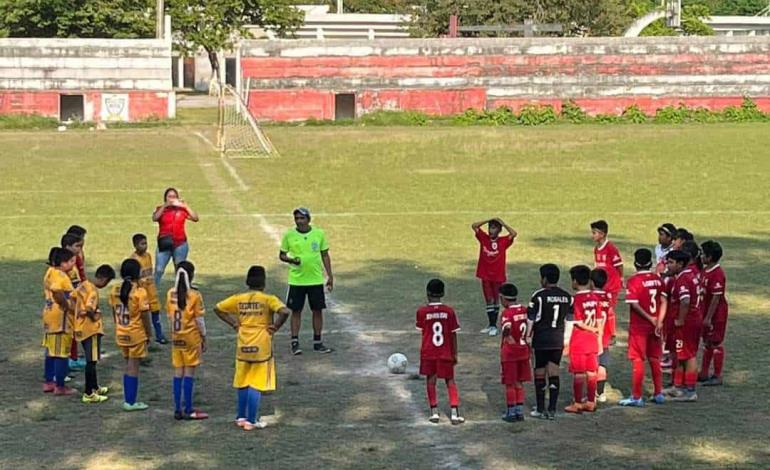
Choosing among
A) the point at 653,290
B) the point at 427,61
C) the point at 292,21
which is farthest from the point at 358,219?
the point at 292,21

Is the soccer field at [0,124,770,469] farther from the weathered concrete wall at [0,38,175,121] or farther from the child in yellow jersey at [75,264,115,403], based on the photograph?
the weathered concrete wall at [0,38,175,121]

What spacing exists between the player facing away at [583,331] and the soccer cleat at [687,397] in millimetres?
1173

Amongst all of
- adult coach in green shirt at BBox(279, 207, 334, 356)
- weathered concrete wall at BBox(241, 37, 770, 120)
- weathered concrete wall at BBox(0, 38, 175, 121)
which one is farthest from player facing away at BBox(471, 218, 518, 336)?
weathered concrete wall at BBox(0, 38, 175, 121)

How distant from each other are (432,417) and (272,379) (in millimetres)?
1594

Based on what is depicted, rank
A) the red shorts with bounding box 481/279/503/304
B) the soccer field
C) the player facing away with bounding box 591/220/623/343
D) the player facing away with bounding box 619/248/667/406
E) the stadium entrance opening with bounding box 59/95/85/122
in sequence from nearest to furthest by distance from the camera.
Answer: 1. the soccer field
2. the player facing away with bounding box 619/248/667/406
3. the player facing away with bounding box 591/220/623/343
4. the red shorts with bounding box 481/279/503/304
5. the stadium entrance opening with bounding box 59/95/85/122

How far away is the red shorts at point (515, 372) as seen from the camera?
11.9 metres

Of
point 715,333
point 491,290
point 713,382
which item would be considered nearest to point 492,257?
point 491,290

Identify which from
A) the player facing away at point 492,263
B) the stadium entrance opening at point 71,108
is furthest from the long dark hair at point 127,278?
the stadium entrance opening at point 71,108

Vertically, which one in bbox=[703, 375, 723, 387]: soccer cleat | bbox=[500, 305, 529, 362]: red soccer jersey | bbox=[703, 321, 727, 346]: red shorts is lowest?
bbox=[703, 375, 723, 387]: soccer cleat

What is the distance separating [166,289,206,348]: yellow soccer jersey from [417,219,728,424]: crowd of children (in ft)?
7.11

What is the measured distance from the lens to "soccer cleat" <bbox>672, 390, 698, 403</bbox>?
12.8 metres

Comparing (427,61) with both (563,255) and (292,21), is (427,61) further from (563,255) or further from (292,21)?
(563,255)

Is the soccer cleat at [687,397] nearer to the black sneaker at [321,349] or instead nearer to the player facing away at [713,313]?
the player facing away at [713,313]

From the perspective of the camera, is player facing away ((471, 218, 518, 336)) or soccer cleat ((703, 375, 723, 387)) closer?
soccer cleat ((703, 375, 723, 387))
